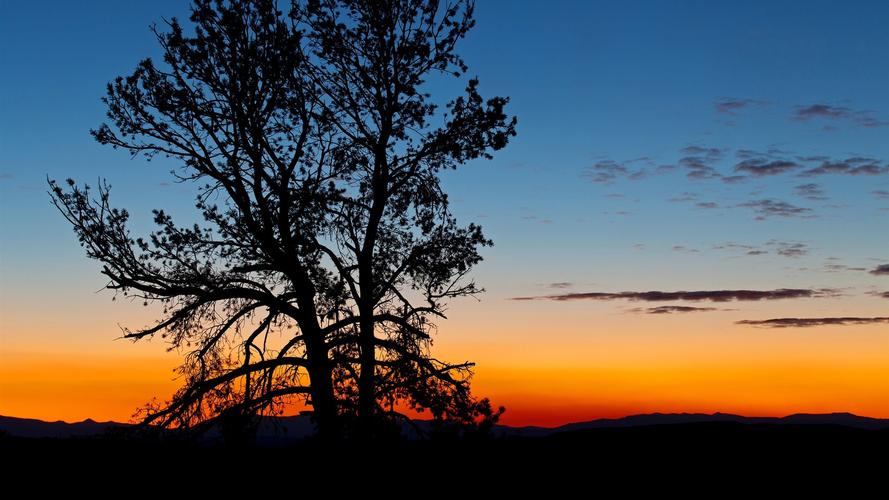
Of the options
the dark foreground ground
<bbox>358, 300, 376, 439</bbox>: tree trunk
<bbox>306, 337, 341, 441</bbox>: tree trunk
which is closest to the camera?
the dark foreground ground

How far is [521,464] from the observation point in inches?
675

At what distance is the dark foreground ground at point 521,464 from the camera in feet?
52.1

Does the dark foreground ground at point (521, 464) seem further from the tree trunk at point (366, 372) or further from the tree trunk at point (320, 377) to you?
the tree trunk at point (366, 372)

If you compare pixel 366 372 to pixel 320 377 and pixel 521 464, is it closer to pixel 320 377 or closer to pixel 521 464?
pixel 320 377

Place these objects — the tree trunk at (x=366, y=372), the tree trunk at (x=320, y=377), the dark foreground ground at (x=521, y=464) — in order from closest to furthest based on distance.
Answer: the dark foreground ground at (x=521, y=464) → the tree trunk at (x=366, y=372) → the tree trunk at (x=320, y=377)

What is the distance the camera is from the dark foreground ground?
15.9 m

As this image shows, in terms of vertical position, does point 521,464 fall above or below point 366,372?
below

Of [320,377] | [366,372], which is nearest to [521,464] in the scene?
[366,372]

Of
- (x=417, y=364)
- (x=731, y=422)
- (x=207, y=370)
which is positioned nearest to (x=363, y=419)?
(x=417, y=364)

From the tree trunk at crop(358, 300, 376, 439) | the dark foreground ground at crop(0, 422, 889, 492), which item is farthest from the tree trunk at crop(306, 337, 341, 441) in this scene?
the dark foreground ground at crop(0, 422, 889, 492)

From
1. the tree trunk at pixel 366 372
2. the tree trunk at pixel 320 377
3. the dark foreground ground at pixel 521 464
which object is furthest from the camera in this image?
the tree trunk at pixel 320 377

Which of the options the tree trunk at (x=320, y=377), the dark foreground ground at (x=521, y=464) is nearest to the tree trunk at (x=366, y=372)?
the tree trunk at (x=320, y=377)

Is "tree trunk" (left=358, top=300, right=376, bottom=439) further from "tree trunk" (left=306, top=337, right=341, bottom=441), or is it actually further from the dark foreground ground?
the dark foreground ground

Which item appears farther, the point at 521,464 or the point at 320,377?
the point at 320,377
